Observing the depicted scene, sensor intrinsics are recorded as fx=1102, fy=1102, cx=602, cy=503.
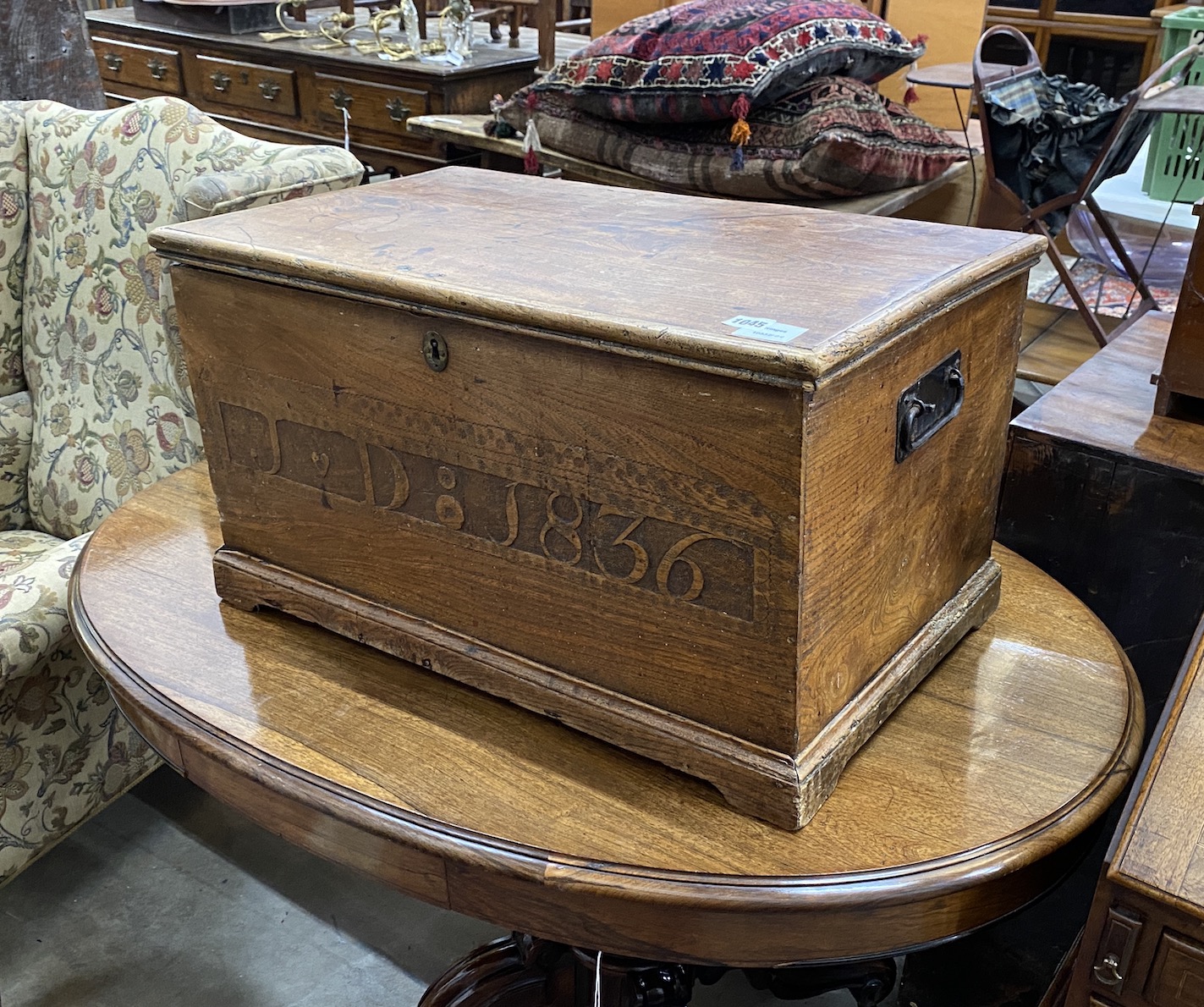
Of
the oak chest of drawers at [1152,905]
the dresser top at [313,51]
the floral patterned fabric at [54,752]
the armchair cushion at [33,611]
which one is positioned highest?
the dresser top at [313,51]

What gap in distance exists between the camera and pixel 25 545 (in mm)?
1613

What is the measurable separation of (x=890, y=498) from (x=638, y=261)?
0.83 ft

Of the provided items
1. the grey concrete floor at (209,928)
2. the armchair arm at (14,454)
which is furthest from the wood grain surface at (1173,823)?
the armchair arm at (14,454)

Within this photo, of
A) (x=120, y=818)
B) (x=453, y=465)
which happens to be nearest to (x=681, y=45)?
(x=453, y=465)

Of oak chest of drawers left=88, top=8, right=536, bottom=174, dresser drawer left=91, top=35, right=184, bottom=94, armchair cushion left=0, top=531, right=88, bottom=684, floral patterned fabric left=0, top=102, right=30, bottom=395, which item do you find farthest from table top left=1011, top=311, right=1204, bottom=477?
dresser drawer left=91, top=35, right=184, bottom=94

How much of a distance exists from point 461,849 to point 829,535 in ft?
1.05

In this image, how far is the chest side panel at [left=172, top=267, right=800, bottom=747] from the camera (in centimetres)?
69

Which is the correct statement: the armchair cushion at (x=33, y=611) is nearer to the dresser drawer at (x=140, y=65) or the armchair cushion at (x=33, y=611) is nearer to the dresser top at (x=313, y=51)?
the dresser top at (x=313, y=51)

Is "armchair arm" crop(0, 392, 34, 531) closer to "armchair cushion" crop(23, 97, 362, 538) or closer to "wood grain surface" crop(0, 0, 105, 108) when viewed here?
"armchair cushion" crop(23, 97, 362, 538)

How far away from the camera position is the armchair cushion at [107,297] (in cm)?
149

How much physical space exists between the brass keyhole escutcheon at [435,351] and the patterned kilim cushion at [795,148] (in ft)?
4.55

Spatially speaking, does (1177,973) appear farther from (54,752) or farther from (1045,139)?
(1045,139)

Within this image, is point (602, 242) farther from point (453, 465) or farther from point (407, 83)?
point (407, 83)

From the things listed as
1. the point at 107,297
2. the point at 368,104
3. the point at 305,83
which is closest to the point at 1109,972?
the point at 107,297
